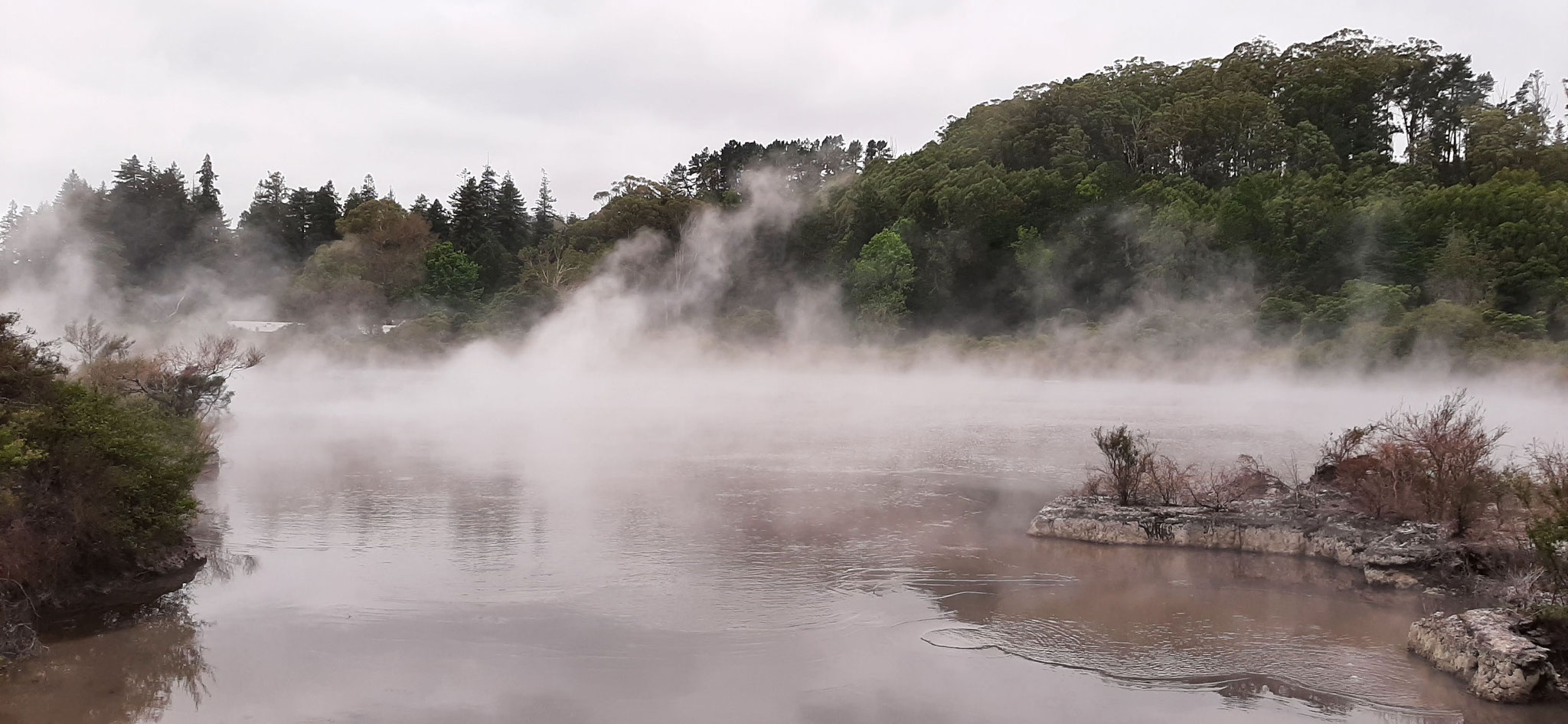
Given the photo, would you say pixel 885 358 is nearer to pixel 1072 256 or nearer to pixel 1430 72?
pixel 1072 256

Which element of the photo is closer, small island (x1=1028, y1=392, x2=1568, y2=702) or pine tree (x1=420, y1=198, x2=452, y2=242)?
small island (x1=1028, y1=392, x2=1568, y2=702)

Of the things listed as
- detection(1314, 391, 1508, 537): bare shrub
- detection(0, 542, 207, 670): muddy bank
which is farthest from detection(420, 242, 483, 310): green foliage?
detection(1314, 391, 1508, 537): bare shrub

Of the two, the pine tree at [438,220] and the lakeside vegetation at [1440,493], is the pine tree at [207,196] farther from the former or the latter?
the lakeside vegetation at [1440,493]

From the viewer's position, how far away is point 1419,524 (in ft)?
40.9

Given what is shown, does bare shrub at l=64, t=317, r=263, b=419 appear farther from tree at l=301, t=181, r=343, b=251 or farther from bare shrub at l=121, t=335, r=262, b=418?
tree at l=301, t=181, r=343, b=251

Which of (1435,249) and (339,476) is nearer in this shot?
(339,476)

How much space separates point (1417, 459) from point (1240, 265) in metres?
34.0

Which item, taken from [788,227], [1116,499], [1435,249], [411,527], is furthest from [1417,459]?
[788,227]

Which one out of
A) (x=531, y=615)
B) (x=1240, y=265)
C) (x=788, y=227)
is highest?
(x=788, y=227)

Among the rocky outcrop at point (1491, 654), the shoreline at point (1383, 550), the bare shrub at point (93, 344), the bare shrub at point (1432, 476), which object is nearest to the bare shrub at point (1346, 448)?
the bare shrub at point (1432, 476)

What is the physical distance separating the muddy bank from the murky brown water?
307 mm

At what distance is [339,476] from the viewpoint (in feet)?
61.5

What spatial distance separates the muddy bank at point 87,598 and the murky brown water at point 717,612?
0.31m

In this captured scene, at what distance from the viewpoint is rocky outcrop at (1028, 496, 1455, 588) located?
12.0 metres
